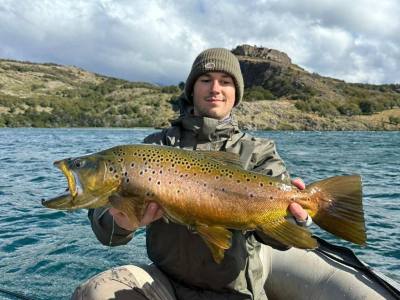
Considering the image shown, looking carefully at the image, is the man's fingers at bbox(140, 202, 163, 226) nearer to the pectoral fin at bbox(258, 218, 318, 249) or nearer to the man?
the man

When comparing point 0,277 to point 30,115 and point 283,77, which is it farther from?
point 283,77

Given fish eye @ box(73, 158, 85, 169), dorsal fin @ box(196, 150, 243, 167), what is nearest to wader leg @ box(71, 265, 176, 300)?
fish eye @ box(73, 158, 85, 169)

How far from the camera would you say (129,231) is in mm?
3762

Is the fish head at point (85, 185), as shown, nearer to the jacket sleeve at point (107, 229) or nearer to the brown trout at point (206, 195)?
the brown trout at point (206, 195)

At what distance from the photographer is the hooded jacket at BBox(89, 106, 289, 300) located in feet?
12.5

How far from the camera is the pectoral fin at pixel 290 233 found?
10.8 feet

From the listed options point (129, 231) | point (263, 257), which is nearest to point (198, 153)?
point (129, 231)

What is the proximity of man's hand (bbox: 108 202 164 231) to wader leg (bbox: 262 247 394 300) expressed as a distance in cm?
202

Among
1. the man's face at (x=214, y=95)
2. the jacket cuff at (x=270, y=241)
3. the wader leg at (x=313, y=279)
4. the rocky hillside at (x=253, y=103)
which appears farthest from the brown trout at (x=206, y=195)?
the rocky hillside at (x=253, y=103)

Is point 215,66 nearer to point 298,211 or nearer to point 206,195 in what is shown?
point 206,195

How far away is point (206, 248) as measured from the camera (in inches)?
150

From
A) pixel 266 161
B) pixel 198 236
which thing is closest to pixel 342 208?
pixel 266 161

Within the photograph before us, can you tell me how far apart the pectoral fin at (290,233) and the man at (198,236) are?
0.09 m

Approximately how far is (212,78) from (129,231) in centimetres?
151
